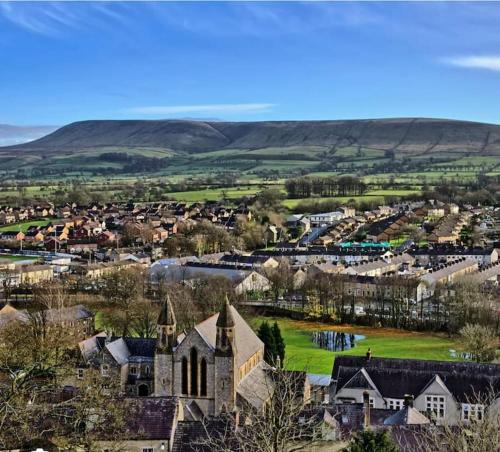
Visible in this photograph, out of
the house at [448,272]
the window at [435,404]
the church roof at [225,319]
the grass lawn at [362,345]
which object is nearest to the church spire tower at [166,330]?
the church roof at [225,319]

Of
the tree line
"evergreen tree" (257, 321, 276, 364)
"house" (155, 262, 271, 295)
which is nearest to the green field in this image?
the tree line

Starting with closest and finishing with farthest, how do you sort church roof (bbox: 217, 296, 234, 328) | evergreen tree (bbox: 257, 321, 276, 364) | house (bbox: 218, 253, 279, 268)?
church roof (bbox: 217, 296, 234, 328)
evergreen tree (bbox: 257, 321, 276, 364)
house (bbox: 218, 253, 279, 268)

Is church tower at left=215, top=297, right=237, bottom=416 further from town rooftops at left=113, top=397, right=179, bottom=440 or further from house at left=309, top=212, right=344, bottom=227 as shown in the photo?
house at left=309, top=212, right=344, bottom=227

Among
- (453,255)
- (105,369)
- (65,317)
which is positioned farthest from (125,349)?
(453,255)

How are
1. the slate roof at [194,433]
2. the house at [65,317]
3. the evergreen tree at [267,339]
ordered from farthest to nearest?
the house at [65,317] → the evergreen tree at [267,339] → the slate roof at [194,433]

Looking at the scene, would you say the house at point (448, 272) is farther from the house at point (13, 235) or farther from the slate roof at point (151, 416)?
the house at point (13, 235)

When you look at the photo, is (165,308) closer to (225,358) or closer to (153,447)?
(225,358)

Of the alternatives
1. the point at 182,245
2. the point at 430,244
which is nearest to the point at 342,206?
the point at 430,244
